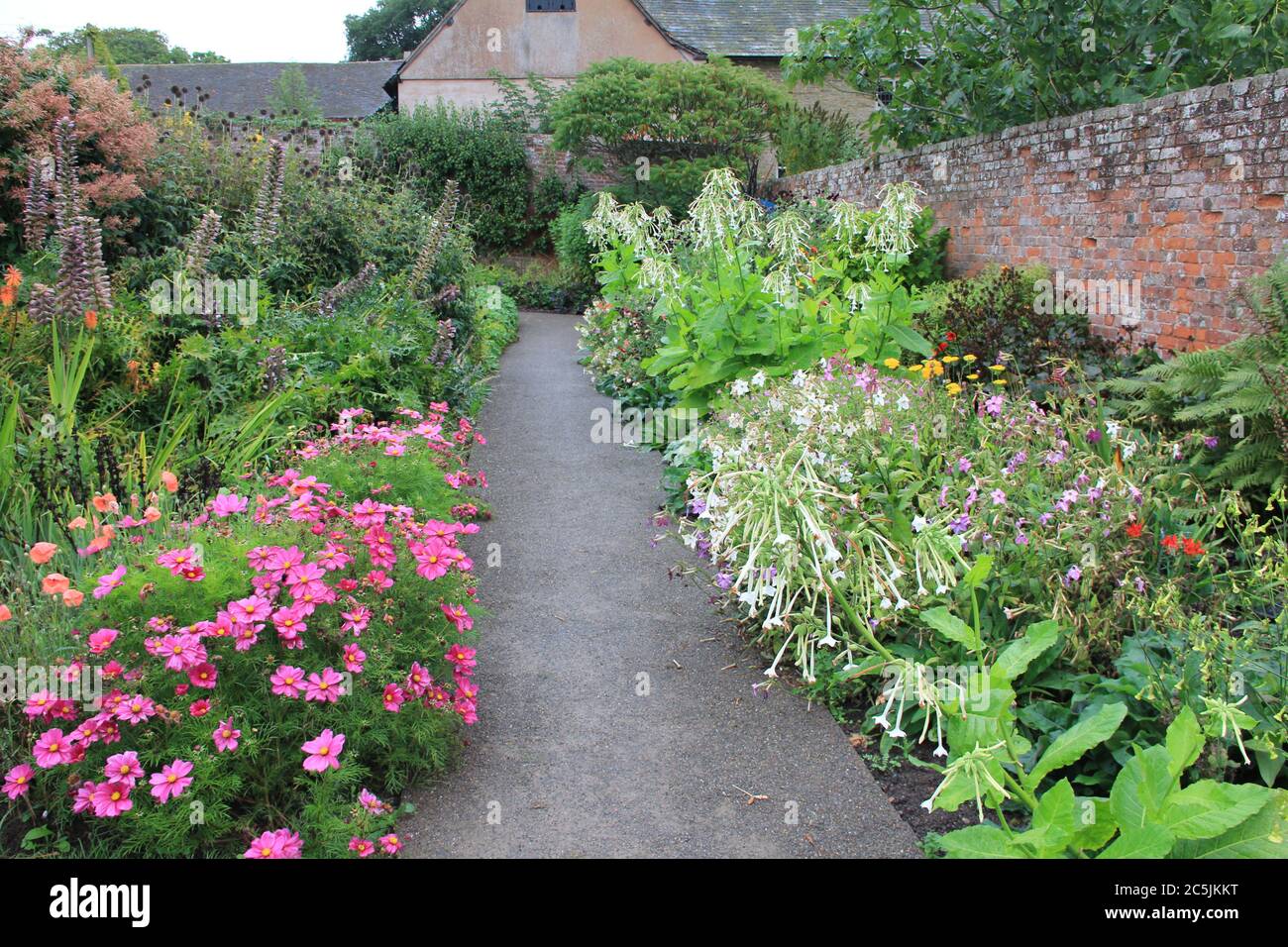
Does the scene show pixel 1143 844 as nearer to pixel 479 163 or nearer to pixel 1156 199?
pixel 1156 199

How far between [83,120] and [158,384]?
3.04 metres

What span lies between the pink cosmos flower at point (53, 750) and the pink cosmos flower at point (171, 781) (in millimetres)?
241

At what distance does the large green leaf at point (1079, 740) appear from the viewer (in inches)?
110

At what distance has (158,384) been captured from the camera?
19.0ft

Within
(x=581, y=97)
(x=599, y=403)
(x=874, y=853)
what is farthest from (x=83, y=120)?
(x=581, y=97)

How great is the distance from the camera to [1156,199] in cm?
725

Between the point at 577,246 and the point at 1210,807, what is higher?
the point at 577,246

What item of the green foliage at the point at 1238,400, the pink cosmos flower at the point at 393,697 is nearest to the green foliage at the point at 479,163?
the green foliage at the point at 1238,400

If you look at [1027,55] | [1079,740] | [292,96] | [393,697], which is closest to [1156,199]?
[1027,55]

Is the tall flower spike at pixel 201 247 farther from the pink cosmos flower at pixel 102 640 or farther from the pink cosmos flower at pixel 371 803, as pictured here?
the pink cosmos flower at pixel 371 803

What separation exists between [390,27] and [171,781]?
62356 millimetres

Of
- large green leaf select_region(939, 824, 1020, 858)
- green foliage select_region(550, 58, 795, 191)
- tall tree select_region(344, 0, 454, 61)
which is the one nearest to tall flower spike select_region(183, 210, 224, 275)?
large green leaf select_region(939, 824, 1020, 858)
